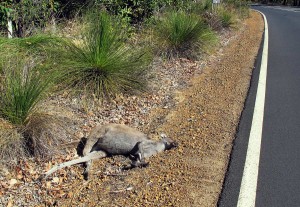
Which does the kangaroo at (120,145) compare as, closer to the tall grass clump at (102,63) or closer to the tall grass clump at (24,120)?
the tall grass clump at (24,120)

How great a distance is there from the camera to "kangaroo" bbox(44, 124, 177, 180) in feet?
13.5

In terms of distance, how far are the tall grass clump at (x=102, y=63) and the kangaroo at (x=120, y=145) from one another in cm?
124

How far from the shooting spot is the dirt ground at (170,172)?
344cm

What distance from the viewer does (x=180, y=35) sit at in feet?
28.0

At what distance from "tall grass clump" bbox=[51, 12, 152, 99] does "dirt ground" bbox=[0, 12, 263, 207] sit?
66 centimetres

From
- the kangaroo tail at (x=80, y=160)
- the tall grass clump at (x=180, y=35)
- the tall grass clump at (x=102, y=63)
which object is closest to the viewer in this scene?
the kangaroo tail at (x=80, y=160)

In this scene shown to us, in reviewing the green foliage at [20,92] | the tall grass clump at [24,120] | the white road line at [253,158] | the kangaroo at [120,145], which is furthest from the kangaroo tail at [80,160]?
the white road line at [253,158]

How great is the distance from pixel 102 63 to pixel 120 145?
169 cm

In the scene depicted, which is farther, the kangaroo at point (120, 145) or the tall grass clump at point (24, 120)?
the kangaroo at point (120, 145)

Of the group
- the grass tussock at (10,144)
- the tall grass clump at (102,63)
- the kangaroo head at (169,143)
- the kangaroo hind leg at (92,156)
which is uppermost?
the tall grass clump at (102,63)

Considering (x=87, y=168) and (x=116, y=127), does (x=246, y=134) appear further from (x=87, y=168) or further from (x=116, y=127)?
(x=87, y=168)

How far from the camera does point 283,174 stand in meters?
3.86

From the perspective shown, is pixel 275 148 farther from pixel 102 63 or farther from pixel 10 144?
pixel 10 144

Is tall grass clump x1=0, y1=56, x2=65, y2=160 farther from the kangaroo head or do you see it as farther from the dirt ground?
the kangaroo head
